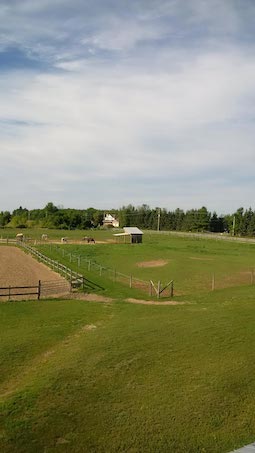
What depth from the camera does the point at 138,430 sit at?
10.8 m

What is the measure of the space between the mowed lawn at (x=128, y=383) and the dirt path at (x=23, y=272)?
11526 millimetres

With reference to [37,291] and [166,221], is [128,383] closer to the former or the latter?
[37,291]

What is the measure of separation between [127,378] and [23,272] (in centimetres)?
2796

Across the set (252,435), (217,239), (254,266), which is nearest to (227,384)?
(252,435)

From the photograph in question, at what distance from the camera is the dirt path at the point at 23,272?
34219 mm

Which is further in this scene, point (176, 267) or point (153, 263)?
point (153, 263)

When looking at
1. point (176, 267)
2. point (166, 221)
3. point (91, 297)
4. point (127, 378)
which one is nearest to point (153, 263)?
point (176, 267)

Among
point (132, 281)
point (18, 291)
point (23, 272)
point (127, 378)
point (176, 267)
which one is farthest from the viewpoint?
point (176, 267)

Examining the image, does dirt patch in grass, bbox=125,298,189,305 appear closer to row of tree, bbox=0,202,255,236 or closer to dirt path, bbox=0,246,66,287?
dirt path, bbox=0,246,66,287

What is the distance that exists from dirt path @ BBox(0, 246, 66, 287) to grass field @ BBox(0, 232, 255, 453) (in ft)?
28.6

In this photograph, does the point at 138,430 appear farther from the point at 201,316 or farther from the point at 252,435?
the point at 201,316

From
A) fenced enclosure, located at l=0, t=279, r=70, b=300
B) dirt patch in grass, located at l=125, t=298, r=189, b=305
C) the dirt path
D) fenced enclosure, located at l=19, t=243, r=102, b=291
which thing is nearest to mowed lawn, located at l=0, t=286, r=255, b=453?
dirt patch in grass, located at l=125, t=298, r=189, b=305

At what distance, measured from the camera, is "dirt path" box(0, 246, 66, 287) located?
34.2 meters

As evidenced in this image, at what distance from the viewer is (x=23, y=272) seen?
40.1 meters
